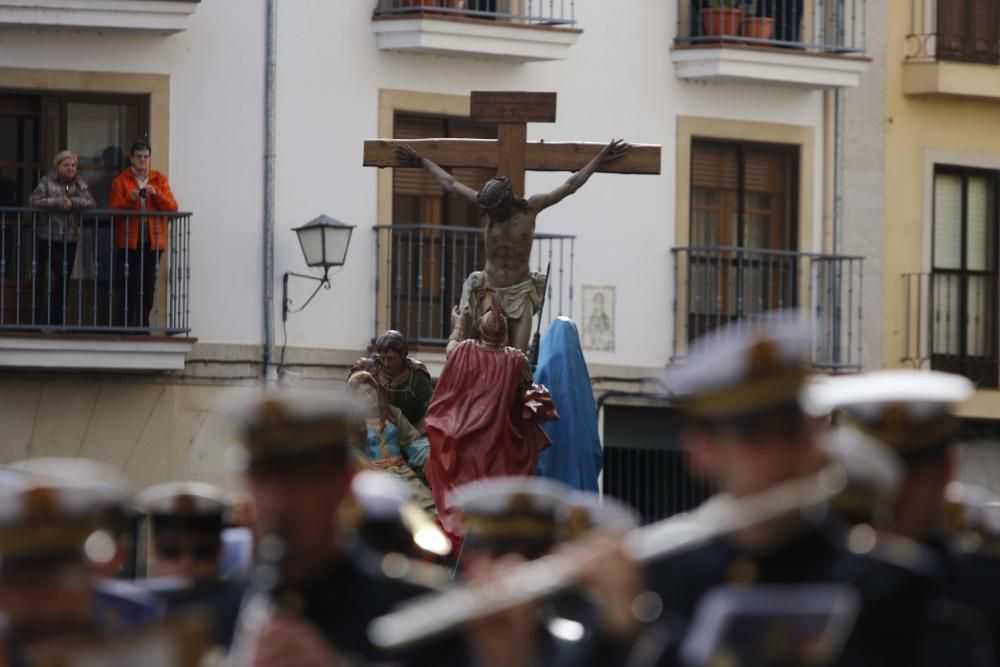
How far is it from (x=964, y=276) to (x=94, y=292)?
847cm

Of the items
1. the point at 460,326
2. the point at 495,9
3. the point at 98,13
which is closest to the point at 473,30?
the point at 495,9

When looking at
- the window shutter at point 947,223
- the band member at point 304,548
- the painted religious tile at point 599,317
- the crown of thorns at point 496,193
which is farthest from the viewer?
the window shutter at point 947,223

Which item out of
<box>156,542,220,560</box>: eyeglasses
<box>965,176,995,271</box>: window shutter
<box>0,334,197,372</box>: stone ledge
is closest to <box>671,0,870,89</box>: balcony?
<box>965,176,995,271</box>: window shutter

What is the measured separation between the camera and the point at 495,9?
22422 millimetres

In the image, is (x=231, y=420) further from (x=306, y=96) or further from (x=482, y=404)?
(x=306, y=96)

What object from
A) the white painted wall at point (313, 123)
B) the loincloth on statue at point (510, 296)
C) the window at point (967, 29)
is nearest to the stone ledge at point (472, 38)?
the white painted wall at point (313, 123)

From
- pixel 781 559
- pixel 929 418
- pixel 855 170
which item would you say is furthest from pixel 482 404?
pixel 855 170

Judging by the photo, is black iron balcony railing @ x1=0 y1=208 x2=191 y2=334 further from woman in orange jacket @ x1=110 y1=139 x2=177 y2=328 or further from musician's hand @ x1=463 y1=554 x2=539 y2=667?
musician's hand @ x1=463 y1=554 x2=539 y2=667

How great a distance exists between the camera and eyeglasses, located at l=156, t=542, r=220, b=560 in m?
6.17

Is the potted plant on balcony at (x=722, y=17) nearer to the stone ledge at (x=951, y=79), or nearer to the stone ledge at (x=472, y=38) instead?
the stone ledge at (x=472, y=38)

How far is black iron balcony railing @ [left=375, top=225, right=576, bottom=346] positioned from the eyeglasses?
15651 mm

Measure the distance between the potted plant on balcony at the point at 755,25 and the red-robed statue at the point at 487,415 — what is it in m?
10.6

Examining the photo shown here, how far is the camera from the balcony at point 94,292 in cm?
2070

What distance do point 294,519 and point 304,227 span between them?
16.5m
